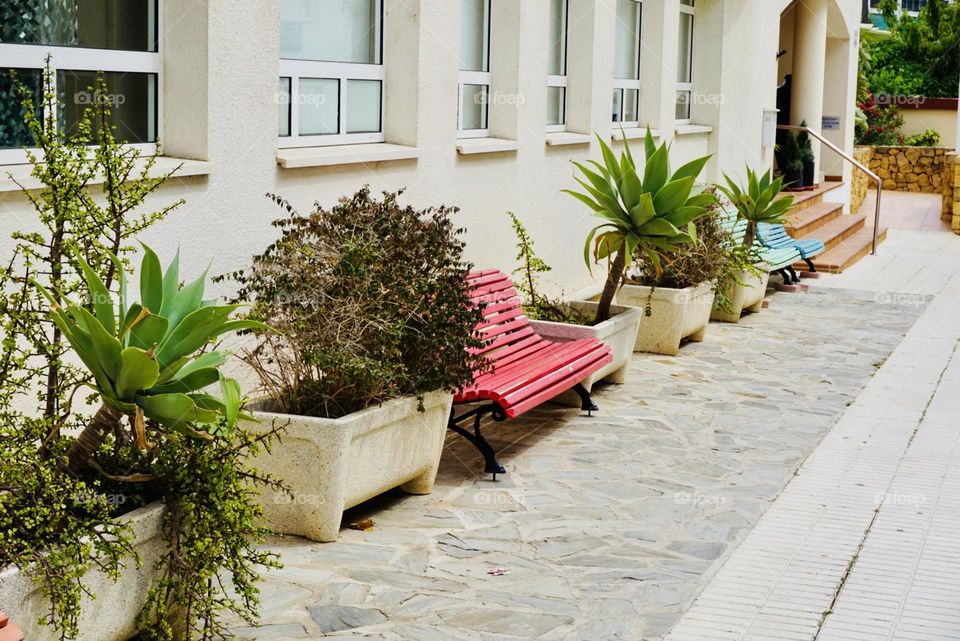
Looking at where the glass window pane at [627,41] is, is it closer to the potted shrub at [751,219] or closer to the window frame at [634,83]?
the window frame at [634,83]

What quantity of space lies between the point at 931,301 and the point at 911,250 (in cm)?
505

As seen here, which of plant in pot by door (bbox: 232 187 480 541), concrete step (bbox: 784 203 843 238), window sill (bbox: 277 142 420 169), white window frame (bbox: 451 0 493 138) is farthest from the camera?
concrete step (bbox: 784 203 843 238)

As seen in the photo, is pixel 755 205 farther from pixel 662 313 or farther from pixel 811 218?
pixel 811 218

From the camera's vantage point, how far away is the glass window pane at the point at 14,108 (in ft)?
18.9

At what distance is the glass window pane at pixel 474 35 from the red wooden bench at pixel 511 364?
2620mm

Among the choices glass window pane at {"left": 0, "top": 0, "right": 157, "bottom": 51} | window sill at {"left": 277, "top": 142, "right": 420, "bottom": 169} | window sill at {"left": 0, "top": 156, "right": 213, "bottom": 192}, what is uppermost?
glass window pane at {"left": 0, "top": 0, "right": 157, "bottom": 51}

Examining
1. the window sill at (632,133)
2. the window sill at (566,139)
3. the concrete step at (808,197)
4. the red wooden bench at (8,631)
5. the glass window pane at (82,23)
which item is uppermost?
the glass window pane at (82,23)

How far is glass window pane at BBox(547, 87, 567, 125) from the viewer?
38.0 ft

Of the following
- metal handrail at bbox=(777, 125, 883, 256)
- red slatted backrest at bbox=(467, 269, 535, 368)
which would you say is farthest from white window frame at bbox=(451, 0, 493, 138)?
metal handrail at bbox=(777, 125, 883, 256)

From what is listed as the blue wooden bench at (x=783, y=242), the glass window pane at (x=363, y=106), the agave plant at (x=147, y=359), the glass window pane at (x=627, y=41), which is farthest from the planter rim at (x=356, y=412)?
the glass window pane at (x=627, y=41)

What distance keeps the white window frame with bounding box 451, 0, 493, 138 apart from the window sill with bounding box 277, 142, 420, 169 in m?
1.38

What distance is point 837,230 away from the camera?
17.9m

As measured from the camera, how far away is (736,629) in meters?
4.86

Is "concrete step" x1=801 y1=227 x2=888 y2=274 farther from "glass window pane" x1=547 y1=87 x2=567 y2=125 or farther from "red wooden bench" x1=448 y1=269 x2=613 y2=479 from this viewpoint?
"red wooden bench" x1=448 y1=269 x2=613 y2=479
